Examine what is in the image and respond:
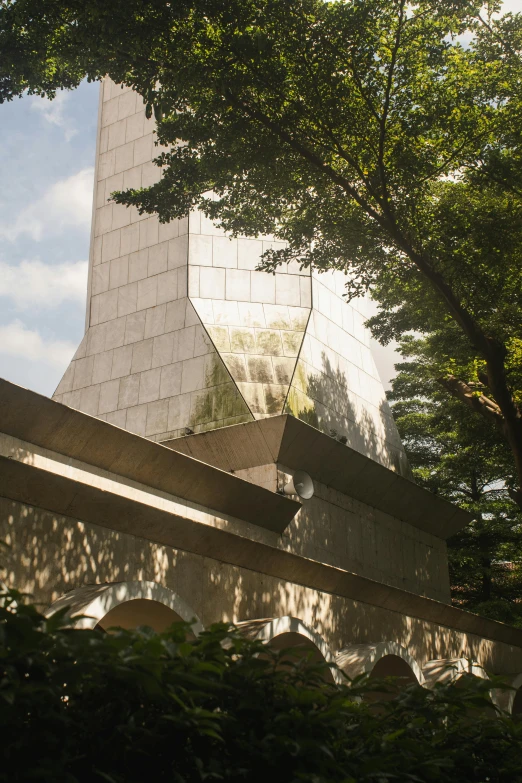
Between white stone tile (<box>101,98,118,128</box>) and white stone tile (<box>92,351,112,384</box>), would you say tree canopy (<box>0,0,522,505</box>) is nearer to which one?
white stone tile (<box>92,351,112,384</box>)

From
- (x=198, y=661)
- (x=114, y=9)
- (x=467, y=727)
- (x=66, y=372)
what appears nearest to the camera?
(x=198, y=661)

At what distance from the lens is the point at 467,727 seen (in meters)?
4.07

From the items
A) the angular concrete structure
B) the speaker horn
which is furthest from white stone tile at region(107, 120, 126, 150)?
the speaker horn

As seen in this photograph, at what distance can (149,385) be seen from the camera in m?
14.3

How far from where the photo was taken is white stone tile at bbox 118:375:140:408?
14.3 m

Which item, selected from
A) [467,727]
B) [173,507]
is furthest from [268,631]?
[467,727]

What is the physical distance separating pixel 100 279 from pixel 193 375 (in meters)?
3.88

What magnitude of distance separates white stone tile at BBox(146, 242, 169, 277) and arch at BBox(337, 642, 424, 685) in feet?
27.3

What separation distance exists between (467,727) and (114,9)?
377 inches

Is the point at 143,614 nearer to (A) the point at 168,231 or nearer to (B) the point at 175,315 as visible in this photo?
(B) the point at 175,315

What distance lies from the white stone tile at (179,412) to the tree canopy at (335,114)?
9.51 feet

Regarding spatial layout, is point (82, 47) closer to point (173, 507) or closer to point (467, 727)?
point (173, 507)

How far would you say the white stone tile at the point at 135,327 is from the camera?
49.1 ft

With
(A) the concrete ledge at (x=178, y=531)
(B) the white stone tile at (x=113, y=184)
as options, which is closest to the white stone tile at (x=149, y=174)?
(B) the white stone tile at (x=113, y=184)
